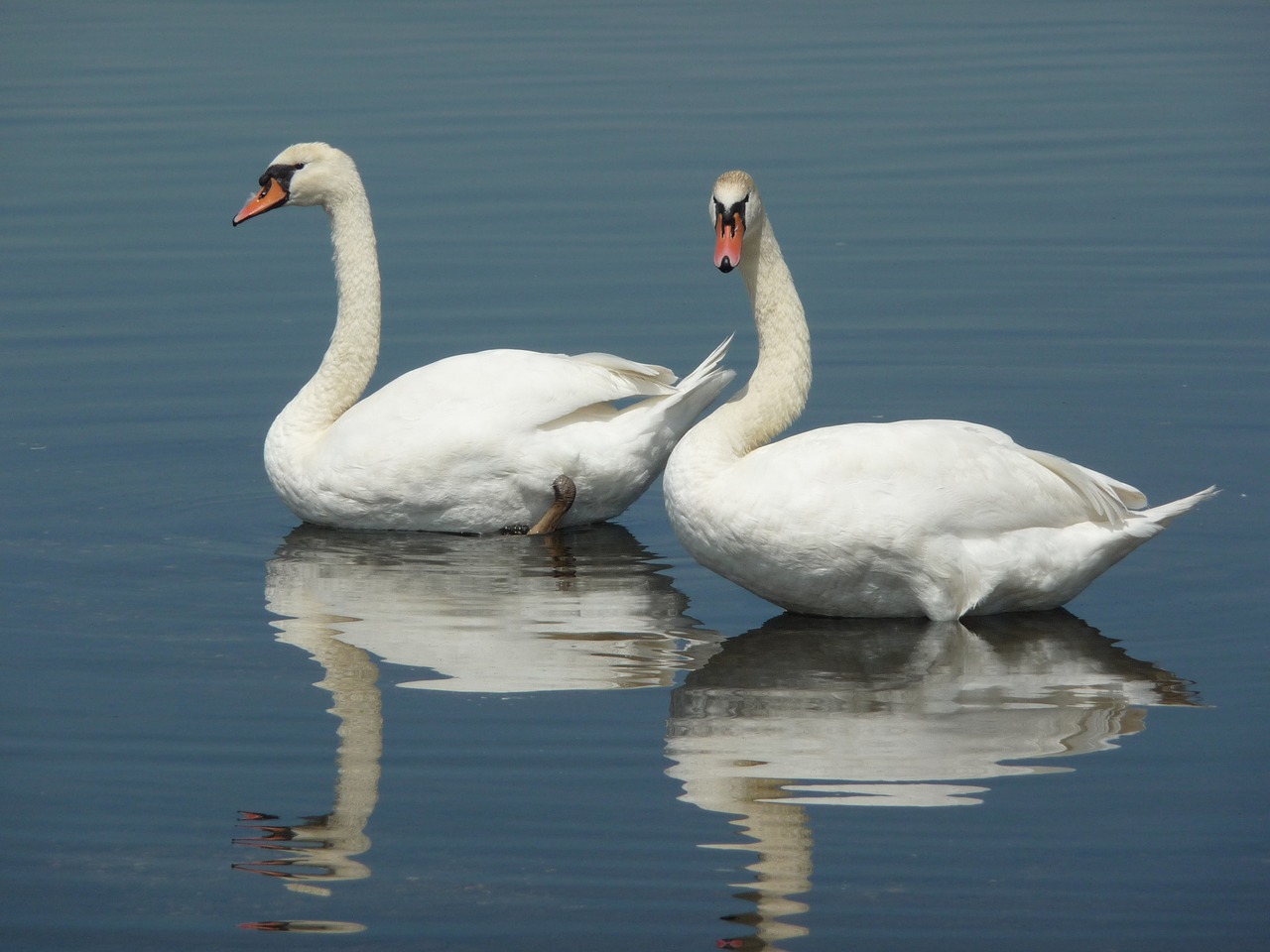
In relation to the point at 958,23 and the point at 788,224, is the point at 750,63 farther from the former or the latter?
the point at 788,224

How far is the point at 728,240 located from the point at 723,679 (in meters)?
1.83

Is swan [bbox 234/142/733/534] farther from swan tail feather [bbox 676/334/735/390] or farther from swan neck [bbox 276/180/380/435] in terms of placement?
swan neck [bbox 276/180/380/435]

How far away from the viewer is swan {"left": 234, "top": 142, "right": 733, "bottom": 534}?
9.56 meters

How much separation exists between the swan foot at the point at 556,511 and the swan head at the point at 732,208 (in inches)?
62.9

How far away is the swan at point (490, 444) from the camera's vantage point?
956 cm

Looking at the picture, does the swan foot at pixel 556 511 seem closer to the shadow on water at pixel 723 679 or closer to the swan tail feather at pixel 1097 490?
the shadow on water at pixel 723 679

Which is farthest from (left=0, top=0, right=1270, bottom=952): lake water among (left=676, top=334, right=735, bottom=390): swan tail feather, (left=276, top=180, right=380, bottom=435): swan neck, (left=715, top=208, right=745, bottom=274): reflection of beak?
(left=715, top=208, right=745, bottom=274): reflection of beak

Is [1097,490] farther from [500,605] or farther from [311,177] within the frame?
[311,177]

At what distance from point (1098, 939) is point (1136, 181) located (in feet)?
38.0

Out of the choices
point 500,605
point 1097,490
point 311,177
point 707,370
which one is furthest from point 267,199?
point 1097,490

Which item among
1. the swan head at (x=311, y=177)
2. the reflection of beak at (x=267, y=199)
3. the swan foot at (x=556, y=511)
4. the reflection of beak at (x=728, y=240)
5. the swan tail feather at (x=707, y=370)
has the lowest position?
the swan foot at (x=556, y=511)

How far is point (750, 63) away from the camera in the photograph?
21453mm

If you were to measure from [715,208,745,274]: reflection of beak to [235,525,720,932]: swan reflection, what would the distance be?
1454mm

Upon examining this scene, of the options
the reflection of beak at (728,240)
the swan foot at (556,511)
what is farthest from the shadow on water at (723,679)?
the reflection of beak at (728,240)
